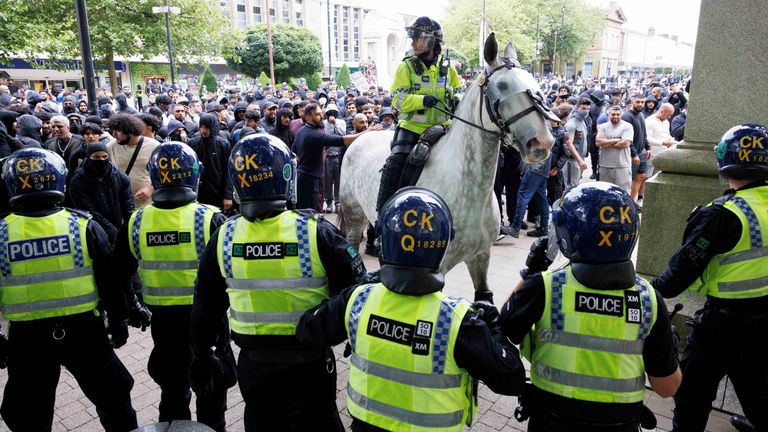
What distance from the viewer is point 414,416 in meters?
2.21

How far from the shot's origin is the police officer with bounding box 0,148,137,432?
3.30 m

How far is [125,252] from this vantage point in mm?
3598

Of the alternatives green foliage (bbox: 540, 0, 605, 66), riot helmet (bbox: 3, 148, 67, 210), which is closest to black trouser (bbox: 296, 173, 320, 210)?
riot helmet (bbox: 3, 148, 67, 210)

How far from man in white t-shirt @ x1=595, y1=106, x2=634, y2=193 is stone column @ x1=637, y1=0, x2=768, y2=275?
15.4 feet

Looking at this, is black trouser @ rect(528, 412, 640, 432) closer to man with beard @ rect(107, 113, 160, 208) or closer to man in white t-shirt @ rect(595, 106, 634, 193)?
man with beard @ rect(107, 113, 160, 208)

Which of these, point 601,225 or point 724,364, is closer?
point 601,225

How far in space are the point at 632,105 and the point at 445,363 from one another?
9.66m

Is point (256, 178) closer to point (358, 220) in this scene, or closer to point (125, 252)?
point (125, 252)

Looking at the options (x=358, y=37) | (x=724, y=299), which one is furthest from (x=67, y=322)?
(x=358, y=37)

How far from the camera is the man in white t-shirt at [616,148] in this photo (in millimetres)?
9648

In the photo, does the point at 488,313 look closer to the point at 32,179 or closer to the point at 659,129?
the point at 32,179

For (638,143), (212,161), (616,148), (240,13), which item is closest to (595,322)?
(212,161)

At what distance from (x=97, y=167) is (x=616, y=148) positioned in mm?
8198

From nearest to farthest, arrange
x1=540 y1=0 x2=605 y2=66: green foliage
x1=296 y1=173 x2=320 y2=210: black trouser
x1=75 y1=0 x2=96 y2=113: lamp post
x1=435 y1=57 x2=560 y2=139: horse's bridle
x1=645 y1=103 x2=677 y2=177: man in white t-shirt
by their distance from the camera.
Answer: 1. x1=435 y1=57 x2=560 y2=139: horse's bridle
2. x1=296 y1=173 x2=320 y2=210: black trouser
3. x1=75 y1=0 x2=96 y2=113: lamp post
4. x1=645 y1=103 x2=677 y2=177: man in white t-shirt
5. x1=540 y1=0 x2=605 y2=66: green foliage
